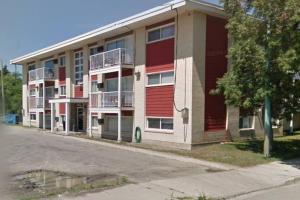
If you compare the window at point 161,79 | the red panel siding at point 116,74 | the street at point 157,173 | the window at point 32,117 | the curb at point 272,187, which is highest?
the red panel siding at point 116,74

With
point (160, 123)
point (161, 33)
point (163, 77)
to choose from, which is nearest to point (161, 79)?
point (163, 77)

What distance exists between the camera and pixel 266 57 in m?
15.2

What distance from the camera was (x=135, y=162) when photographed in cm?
1496

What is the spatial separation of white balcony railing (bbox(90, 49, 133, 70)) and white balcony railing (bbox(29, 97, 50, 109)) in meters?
11.9

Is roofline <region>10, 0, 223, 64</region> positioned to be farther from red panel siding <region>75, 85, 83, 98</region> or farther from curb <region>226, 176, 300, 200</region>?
curb <region>226, 176, 300, 200</region>

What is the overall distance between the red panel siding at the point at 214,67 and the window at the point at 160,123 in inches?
82.2

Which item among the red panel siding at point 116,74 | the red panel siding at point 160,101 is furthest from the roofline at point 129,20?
the red panel siding at point 160,101

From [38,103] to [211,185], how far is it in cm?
2985

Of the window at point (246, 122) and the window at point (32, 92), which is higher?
the window at point (32, 92)

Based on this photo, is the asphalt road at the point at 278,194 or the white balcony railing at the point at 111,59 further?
the white balcony railing at the point at 111,59

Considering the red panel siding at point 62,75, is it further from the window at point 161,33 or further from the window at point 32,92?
the window at point 161,33

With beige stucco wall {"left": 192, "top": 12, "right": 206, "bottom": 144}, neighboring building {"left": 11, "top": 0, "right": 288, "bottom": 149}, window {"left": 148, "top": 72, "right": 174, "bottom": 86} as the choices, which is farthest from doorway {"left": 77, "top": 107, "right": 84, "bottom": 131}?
beige stucco wall {"left": 192, "top": 12, "right": 206, "bottom": 144}

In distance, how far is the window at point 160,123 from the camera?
20.7 metres

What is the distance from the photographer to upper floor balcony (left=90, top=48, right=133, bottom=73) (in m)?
23.6
